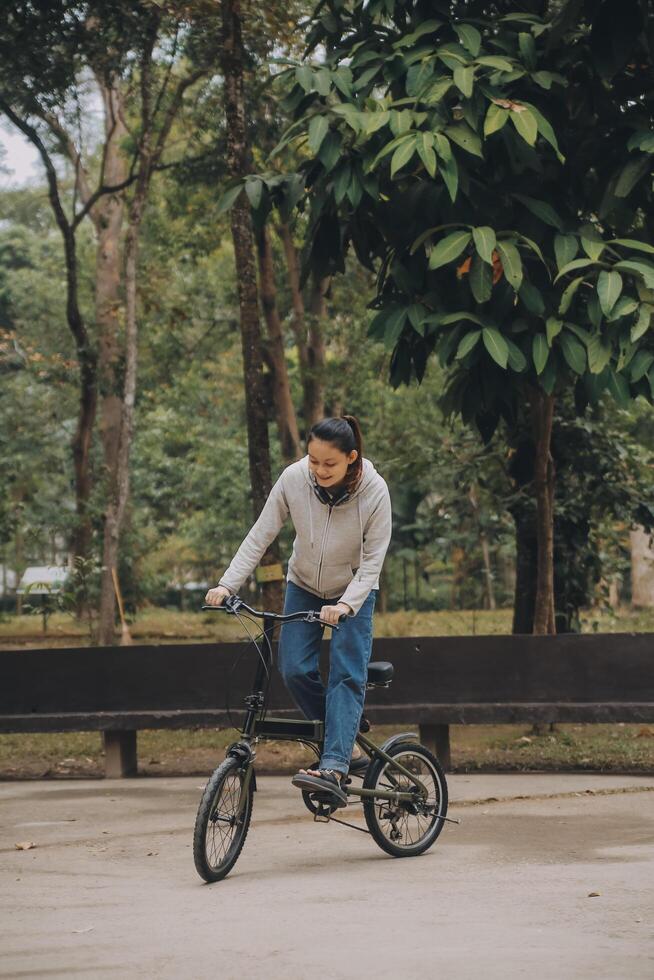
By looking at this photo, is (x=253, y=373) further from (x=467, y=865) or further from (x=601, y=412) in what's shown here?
(x=467, y=865)

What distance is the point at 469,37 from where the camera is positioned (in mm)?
8188

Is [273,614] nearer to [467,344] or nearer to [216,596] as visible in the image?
[216,596]

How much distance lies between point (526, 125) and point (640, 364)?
1421 millimetres

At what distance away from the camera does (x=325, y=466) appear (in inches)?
234

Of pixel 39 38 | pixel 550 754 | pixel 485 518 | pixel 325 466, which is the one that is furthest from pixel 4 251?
pixel 325 466

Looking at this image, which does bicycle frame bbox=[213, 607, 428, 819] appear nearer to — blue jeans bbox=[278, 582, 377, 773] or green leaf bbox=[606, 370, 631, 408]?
blue jeans bbox=[278, 582, 377, 773]

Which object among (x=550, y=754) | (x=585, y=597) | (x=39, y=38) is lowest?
(x=550, y=754)

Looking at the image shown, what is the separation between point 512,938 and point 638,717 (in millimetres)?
4167

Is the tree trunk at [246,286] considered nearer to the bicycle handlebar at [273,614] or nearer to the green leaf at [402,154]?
the green leaf at [402,154]

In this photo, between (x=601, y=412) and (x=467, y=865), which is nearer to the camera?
(x=467, y=865)

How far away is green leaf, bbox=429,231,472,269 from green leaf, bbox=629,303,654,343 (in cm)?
100

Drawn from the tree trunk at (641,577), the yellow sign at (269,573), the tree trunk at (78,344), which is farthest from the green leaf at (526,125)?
the tree trunk at (641,577)

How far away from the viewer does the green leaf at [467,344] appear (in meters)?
7.61

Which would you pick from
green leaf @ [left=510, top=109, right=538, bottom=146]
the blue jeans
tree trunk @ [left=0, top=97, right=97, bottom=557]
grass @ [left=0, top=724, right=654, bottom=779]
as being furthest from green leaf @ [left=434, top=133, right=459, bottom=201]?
tree trunk @ [left=0, top=97, right=97, bottom=557]
